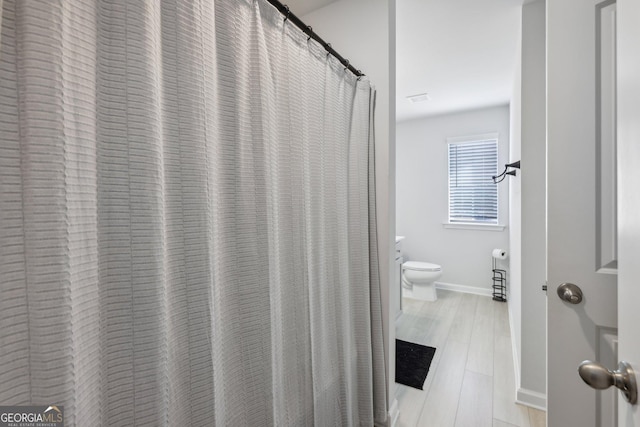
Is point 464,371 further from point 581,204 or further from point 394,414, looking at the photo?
point 581,204

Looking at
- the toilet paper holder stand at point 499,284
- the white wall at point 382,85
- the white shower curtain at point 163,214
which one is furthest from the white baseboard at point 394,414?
the toilet paper holder stand at point 499,284

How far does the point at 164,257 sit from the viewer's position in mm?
605

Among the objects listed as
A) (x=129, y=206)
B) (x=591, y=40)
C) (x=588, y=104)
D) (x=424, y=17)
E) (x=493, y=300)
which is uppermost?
(x=424, y=17)

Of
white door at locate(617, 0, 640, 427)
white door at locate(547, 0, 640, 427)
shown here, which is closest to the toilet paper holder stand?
white door at locate(547, 0, 640, 427)

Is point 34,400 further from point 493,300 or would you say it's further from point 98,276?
point 493,300

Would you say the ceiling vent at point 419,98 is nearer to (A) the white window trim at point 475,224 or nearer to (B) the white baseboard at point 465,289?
(A) the white window trim at point 475,224

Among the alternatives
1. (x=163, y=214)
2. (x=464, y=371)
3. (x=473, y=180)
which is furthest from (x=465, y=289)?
(x=163, y=214)

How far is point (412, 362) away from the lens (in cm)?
226

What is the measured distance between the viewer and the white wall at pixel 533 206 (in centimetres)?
173

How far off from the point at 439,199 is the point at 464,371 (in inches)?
100

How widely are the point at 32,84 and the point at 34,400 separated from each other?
1.64 ft

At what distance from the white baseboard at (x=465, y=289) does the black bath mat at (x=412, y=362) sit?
1.83 m

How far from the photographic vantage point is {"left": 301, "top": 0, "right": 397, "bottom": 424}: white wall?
1578mm

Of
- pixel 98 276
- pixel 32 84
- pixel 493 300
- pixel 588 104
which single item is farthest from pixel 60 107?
pixel 493 300
